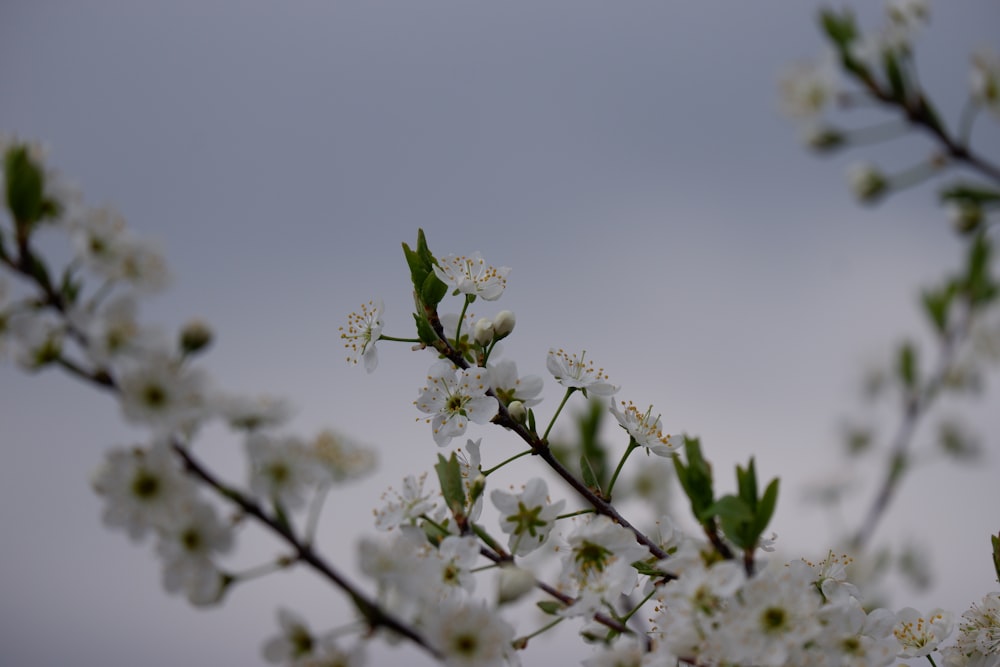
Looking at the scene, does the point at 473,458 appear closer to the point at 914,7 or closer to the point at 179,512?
the point at 179,512

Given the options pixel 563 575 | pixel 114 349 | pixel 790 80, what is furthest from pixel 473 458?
pixel 790 80

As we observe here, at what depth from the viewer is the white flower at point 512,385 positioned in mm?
1732

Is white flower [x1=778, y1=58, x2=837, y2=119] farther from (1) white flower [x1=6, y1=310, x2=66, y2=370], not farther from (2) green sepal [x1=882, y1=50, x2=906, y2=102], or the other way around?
(1) white flower [x1=6, y1=310, x2=66, y2=370]

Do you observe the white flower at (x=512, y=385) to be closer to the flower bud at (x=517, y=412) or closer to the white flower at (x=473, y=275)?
the flower bud at (x=517, y=412)

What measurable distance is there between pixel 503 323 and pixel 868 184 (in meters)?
2.38

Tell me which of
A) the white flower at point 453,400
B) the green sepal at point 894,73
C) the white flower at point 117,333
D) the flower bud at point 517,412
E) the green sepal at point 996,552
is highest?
the green sepal at point 894,73

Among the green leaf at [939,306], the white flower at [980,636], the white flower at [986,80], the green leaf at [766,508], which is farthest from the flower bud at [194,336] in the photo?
the green leaf at [939,306]

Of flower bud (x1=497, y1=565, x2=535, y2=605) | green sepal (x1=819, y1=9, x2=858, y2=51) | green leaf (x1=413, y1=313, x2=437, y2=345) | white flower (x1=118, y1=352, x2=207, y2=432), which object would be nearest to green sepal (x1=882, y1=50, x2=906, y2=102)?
green sepal (x1=819, y1=9, x2=858, y2=51)

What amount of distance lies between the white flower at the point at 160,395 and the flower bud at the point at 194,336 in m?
0.05

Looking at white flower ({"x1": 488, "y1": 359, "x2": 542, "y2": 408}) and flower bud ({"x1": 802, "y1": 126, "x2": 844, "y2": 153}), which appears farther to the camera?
flower bud ({"x1": 802, "y1": 126, "x2": 844, "y2": 153})

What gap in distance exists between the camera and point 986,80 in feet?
8.34

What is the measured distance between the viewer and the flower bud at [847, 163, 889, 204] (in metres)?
3.24

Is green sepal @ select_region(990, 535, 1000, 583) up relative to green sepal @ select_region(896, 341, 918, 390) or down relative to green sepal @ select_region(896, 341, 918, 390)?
down

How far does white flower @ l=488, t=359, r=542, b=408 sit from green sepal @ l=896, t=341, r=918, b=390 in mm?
2983
